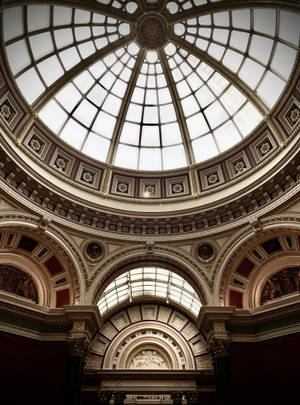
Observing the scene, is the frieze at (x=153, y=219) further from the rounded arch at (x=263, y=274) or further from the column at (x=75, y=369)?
the column at (x=75, y=369)

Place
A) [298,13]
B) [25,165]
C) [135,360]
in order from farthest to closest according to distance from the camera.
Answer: [135,360], [25,165], [298,13]

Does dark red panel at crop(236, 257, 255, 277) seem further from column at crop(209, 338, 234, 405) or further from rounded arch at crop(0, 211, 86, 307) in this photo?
rounded arch at crop(0, 211, 86, 307)

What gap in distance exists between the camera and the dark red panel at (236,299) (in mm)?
14430

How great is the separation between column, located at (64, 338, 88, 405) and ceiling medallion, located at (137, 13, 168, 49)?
1394cm

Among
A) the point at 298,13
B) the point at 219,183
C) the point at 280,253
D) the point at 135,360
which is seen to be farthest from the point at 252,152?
the point at 135,360

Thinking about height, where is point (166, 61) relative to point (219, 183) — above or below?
above

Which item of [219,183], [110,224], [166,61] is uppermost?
[166,61]

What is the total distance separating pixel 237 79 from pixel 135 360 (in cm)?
1731

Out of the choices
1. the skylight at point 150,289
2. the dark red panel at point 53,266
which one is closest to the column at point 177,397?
the skylight at point 150,289

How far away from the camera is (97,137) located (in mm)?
17422

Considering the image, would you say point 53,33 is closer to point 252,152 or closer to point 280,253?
point 252,152

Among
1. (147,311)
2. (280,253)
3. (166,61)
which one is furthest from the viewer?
(147,311)

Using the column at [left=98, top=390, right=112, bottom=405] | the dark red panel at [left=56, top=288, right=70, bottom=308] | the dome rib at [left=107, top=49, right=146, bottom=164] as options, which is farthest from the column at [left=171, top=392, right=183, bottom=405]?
the dome rib at [left=107, top=49, right=146, bottom=164]

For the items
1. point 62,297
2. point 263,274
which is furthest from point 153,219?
point 263,274
